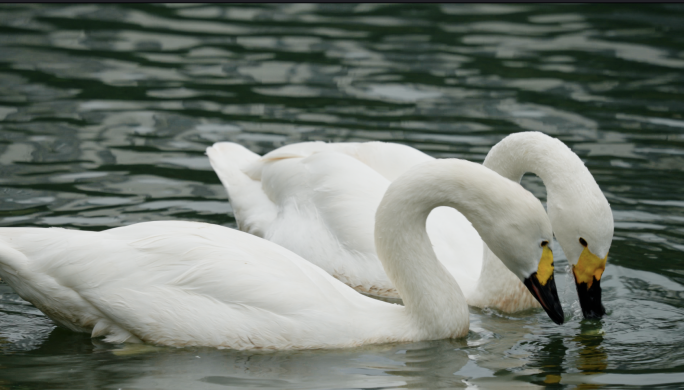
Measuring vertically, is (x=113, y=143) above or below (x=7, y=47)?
below

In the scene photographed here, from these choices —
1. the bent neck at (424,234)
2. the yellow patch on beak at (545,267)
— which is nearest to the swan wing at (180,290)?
the bent neck at (424,234)

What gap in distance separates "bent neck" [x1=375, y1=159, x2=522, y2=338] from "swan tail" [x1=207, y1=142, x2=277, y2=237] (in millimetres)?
2311

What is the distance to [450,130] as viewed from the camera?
36.8 ft

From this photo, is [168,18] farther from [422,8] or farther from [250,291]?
[250,291]

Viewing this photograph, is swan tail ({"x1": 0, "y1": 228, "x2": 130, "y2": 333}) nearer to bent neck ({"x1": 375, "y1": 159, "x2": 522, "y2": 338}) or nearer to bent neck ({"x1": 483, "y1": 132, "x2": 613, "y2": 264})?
bent neck ({"x1": 375, "y1": 159, "x2": 522, "y2": 338})

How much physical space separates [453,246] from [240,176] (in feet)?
7.51

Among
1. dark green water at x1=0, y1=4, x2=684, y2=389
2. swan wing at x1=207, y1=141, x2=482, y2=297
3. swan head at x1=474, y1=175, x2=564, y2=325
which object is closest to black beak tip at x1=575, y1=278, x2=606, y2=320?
dark green water at x1=0, y1=4, x2=684, y2=389

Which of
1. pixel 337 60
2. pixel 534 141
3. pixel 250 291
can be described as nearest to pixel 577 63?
pixel 337 60

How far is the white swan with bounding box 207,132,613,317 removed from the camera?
255 inches

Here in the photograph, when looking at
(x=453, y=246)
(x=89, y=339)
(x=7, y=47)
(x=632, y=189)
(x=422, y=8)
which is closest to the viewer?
(x=89, y=339)

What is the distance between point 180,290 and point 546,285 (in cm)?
216

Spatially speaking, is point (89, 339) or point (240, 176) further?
point (240, 176)

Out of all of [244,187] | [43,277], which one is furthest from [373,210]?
[43,277]

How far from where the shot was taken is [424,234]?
20.9 feet
